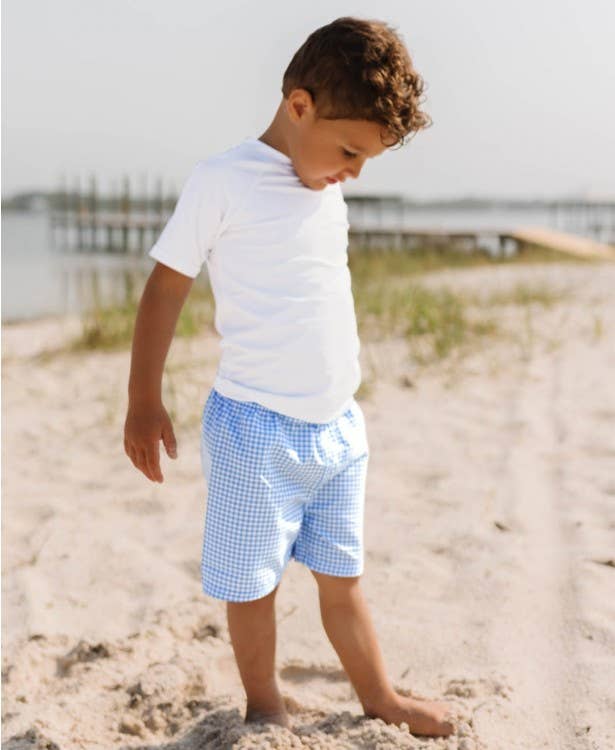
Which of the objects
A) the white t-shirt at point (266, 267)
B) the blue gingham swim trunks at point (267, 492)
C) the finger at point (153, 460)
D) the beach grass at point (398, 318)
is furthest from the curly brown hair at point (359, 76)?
the beach grass at point (398, 318)

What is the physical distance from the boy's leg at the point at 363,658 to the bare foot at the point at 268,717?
16cm

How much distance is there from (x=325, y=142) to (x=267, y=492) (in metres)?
0.64

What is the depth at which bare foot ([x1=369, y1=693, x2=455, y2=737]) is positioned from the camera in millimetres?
2037

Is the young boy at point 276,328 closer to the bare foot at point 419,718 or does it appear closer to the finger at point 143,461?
the finger at point 143,461

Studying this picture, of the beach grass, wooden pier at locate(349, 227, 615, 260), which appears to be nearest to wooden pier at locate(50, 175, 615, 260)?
wooden pier at locate(349, 227, 615, 260)

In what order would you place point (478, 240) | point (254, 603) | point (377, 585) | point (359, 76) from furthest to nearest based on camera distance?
point (478, 240), point (377, 585), point (254, 603), point (359, 76)

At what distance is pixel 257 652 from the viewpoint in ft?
6.43

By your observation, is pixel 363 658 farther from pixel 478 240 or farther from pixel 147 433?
pixel 478 240

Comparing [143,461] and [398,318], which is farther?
[398,318]

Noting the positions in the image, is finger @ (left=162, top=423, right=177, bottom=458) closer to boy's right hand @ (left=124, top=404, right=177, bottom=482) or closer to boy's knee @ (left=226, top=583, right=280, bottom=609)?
boy's right hand @ (left=124, top=404, right=177, bottom=482)

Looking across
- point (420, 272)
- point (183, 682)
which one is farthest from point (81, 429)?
point (420, 272)

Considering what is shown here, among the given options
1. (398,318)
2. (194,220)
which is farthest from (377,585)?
(398,318)

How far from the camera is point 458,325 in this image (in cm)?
598

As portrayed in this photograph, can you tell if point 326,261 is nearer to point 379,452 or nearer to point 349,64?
point 349,64
